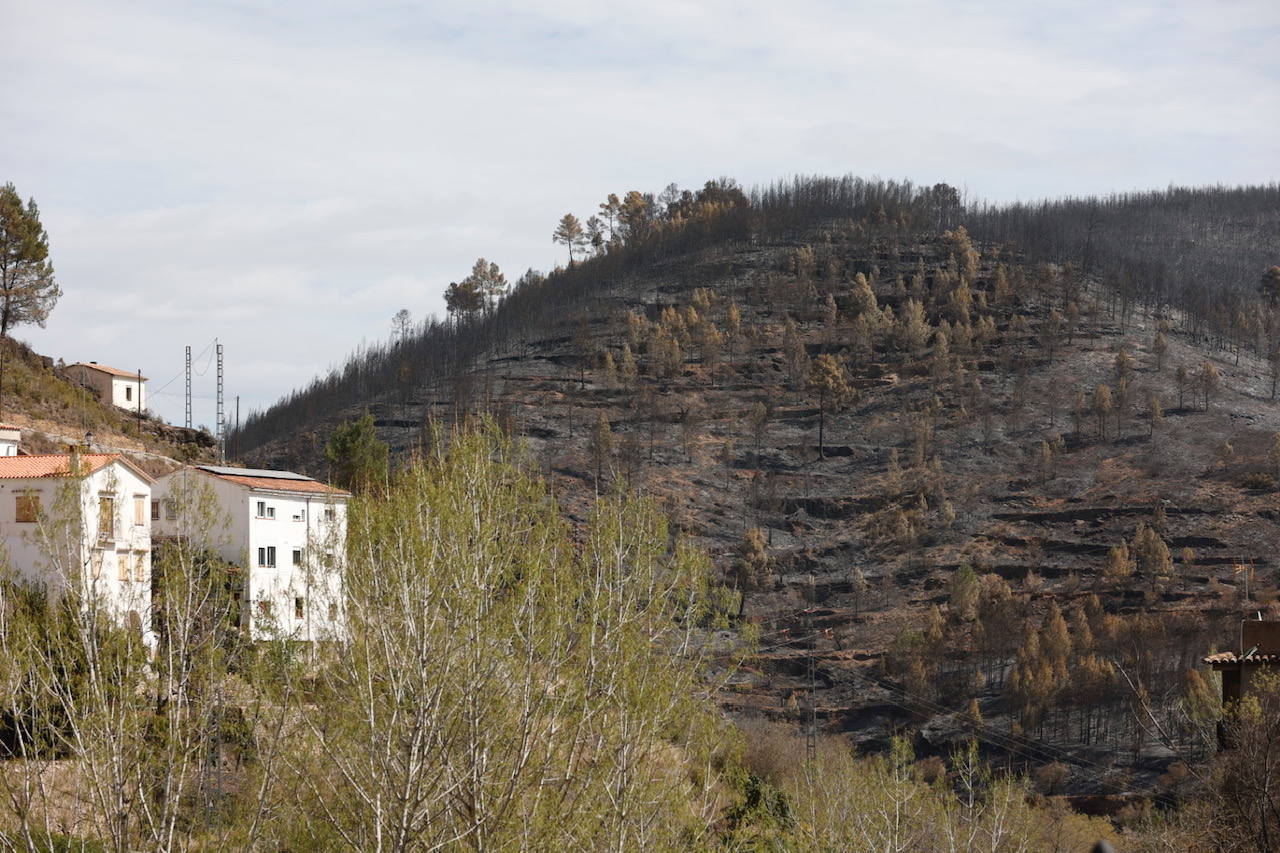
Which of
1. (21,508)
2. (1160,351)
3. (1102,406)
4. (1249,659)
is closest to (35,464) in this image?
(21,508)

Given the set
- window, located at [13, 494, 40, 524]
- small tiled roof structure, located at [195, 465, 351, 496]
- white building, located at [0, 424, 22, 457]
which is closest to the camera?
window, located at [13, 494, 40, 524]

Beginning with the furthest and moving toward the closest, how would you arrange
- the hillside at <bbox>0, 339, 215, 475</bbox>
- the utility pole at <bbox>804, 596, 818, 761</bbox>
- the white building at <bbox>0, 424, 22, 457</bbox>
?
the utility pole at <bbox>804, 596, 818, 761</bbox>
the hillside at <bbox>0, 339, 215, 475</bbox>
the white building at <bbox>0, 424, 22, 457</bbox>

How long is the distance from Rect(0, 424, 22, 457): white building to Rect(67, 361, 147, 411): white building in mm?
20680

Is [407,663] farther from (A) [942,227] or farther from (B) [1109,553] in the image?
(A) [942,227]

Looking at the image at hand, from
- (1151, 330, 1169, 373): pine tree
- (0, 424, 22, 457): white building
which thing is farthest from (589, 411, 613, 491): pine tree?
(0, 424, 22, 457): white building

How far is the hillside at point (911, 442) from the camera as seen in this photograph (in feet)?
271

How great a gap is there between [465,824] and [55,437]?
4199cm

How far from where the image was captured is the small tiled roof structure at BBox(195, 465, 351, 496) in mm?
49750

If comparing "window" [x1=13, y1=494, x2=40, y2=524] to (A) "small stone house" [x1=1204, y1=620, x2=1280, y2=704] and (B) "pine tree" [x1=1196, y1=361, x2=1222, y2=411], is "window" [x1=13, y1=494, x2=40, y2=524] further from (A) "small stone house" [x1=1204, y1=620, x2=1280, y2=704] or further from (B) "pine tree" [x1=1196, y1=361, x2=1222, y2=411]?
(B) "pine tree" [x1=1196, y1=361, x2=1222, y2=411]

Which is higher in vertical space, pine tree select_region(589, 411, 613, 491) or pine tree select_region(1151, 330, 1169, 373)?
pine tree select_region(1151, 330, 1169, 373)

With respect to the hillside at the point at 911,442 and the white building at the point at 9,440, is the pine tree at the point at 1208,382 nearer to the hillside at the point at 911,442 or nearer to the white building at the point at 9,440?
the hillside at the point at 911,442

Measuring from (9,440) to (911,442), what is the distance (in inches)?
3182

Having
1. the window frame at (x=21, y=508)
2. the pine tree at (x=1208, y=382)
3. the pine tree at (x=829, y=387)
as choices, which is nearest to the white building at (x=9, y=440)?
the window frame at (x=21, y=508)

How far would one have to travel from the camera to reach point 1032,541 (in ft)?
333
